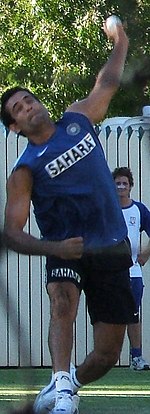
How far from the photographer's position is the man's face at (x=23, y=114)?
207 inches

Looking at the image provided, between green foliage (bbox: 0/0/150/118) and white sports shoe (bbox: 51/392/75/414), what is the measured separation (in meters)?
1.96

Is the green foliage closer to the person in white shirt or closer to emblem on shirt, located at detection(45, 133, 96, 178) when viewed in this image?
emblem on shirt, located at detection(45, 133, 96, 178)

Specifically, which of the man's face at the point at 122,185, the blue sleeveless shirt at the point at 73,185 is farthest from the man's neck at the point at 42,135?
the man's face at the point at 122,185

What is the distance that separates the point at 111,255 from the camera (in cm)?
594

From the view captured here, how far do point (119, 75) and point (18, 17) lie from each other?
3.81 ft

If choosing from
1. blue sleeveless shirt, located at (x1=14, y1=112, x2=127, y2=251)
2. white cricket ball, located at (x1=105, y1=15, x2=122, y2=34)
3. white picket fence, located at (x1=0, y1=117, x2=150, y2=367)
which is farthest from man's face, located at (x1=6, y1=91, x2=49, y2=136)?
white picket fence, located at (x1=0, y1=117, x2=150, y2=367)

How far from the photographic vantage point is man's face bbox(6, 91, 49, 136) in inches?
207

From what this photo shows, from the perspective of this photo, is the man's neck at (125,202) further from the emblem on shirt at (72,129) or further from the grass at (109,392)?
the emblem on shirt at (72,129)

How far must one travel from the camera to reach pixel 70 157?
5547 millimetres

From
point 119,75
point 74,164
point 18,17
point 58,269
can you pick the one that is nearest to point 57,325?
point 58,269

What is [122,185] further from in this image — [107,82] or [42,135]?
[107,82]

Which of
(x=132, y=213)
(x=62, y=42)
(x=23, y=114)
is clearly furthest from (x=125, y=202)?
(x=62, y=42)

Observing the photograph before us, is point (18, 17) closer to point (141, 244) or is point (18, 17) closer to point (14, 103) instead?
point (14, 103)

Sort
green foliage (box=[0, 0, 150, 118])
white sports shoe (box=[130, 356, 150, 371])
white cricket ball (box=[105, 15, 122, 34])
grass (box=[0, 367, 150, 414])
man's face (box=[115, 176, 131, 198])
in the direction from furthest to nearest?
white sports shoe (box=[130, 356, 150, 371]), man's face (box=[115, 176, 131, 198]), grass (box=[0, 367, 150, 414]), white cricket ball (box=[105, 15, 122, 34]), green foliage (box=[0, 0, 150, 118])
